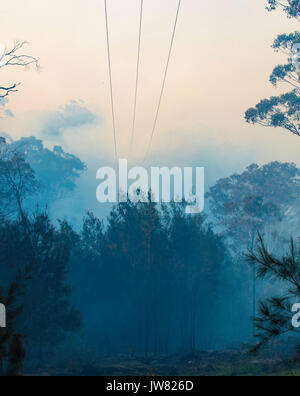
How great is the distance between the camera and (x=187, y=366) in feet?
103

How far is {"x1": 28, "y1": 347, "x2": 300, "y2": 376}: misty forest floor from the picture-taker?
90.3ft

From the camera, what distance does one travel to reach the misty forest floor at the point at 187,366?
1084 inches

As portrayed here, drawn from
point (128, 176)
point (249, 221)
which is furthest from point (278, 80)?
point (128, 176)

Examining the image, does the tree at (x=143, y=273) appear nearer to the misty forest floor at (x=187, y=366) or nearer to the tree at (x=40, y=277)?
the misty forest floor at (x=187, y=366)

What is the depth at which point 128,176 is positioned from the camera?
99.8 meters

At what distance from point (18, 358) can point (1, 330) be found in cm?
92

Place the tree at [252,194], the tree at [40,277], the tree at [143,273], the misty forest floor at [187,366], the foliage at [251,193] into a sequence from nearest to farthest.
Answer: the misty forest floor at [187,366], the tree at [40,277], the tree at [143,273], the tree at [252,194], the foliage at [251,193]

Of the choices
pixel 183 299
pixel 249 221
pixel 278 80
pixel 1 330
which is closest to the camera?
pixel 1 330

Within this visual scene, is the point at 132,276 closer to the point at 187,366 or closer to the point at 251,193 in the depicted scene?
the point at 187,366

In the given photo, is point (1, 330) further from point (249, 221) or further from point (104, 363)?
point (249, 221)

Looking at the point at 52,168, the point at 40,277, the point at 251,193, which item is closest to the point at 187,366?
the point at 40,277

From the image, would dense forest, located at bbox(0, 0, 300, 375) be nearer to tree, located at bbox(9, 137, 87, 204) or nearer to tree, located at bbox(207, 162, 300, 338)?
tree, located at bbox(207, 162, 300, 338)

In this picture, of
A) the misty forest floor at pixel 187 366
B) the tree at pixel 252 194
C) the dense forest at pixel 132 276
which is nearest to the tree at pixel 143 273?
the dense forest at pixel 132 276

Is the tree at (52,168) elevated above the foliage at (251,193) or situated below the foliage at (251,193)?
above
